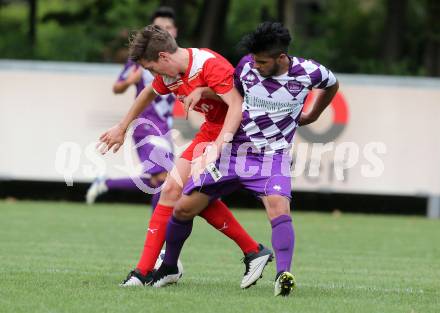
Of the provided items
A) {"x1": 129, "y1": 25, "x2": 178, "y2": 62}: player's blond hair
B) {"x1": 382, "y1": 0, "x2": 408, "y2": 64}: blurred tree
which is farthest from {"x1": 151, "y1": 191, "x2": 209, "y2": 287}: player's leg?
{"x1": 382, "y1": 0, "x2": 408, "y2": 64}: blurred tree

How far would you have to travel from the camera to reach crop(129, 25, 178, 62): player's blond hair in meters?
6.84

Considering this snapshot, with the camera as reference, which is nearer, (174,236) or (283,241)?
(283,241)

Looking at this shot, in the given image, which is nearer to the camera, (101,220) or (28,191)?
(101,220)

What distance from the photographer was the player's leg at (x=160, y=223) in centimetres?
710

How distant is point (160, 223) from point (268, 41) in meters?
1.52

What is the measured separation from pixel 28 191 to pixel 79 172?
2262 millimetres

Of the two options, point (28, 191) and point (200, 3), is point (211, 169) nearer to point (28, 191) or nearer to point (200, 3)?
point (28, 191)

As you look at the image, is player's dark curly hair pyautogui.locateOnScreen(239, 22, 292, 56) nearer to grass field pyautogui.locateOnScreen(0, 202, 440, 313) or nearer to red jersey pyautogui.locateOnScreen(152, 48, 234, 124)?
red jersey pyautogui.locateOnScreen(152, 48, 234, 124)

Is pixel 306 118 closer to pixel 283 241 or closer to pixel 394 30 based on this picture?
pixel 283 241

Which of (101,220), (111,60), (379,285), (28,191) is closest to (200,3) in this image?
(111,60)

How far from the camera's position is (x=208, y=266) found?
875cm

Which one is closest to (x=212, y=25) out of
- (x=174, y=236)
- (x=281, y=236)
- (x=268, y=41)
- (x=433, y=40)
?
(x=433, y=40)

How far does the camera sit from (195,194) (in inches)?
275

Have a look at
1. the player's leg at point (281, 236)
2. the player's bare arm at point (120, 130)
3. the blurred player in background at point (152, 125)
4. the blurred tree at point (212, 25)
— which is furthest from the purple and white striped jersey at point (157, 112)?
the blurred tree at point (212, 25)
